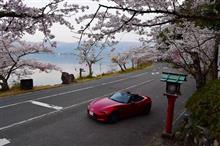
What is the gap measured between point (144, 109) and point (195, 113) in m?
5.85

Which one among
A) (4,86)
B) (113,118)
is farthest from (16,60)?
(113,118)

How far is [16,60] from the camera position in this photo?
1001 inches

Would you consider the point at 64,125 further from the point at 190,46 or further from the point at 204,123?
the point at 190,46

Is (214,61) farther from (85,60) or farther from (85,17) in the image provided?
(85,60)

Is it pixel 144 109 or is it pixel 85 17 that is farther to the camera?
pixel 144 109

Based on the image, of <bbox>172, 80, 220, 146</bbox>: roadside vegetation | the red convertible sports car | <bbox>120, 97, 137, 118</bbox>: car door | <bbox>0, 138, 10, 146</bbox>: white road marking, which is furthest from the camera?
<bbox>120, 97, 137, 118</bbox>: car door

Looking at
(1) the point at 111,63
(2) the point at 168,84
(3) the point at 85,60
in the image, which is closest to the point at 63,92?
(2) the point at 168,84

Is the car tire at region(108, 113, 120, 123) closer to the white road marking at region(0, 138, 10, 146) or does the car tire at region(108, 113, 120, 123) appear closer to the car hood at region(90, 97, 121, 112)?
the car hood at region(90, 97, 121, 112)

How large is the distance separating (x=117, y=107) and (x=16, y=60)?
13.4m

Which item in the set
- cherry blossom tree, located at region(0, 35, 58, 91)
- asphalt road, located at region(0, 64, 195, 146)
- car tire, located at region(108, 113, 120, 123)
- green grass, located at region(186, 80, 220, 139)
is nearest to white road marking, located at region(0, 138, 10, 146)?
asphalt road, located at region(0, 64, 195, 146)

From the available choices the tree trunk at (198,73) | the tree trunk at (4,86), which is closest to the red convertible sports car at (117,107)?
the tree trunk at (198,73)

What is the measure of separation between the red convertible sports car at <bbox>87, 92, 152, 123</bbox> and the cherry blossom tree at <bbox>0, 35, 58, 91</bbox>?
10299 millimetres

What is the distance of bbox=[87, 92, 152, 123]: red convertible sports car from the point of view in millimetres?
14374

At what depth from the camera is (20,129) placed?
12836 millimetres
